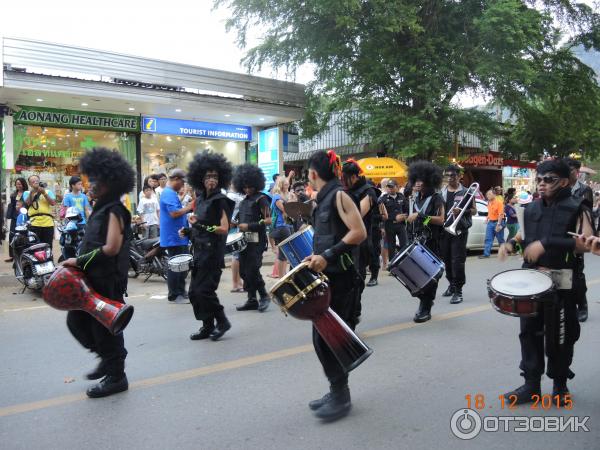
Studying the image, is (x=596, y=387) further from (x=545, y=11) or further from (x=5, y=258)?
(x=545, y=11)

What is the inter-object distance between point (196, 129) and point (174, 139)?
2.58 ft

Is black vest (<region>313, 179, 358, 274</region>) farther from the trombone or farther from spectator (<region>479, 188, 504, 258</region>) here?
spectator (<region>479, 188, 504, 258</region>)

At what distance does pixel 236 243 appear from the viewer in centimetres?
708

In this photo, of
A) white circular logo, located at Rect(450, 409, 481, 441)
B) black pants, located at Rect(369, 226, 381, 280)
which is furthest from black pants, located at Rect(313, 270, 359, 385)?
black pants, located at Rect(369, 226, 381, 280)

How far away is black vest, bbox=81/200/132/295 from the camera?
14.0 ft

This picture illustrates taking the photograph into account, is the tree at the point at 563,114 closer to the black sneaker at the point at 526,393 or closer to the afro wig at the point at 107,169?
the black sneaker at the point at 526,393

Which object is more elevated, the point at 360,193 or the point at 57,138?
the point at 57,138

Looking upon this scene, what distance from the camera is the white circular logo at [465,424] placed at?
3.49m

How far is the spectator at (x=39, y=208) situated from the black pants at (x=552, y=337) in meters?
8.82

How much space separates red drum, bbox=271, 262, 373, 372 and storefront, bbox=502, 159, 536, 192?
2661cm

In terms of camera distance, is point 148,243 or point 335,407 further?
point 148,243

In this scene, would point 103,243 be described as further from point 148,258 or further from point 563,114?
point 563,114

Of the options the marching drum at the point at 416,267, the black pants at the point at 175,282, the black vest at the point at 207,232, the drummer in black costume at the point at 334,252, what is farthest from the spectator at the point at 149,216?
the drummer in black costume at the point at 334,252

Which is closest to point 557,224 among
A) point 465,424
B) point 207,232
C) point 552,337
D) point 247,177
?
point 552,337
